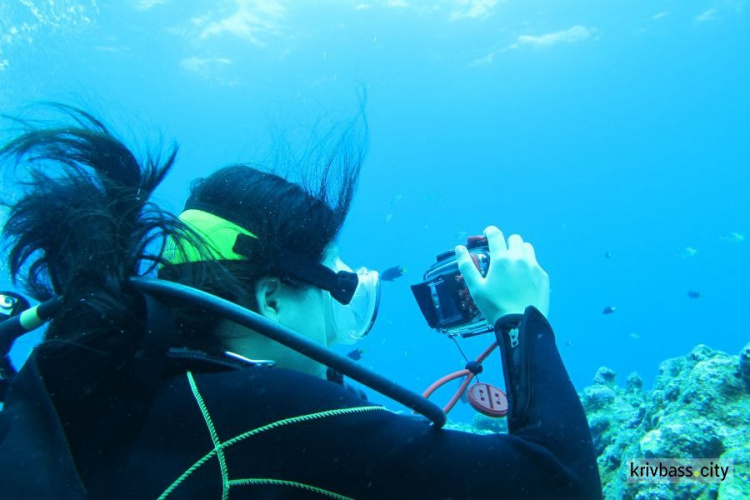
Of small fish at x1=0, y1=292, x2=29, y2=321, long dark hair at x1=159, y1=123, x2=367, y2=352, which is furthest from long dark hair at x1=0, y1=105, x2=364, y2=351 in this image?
small fish at x1=0, y1=292, x2=29, y2=321

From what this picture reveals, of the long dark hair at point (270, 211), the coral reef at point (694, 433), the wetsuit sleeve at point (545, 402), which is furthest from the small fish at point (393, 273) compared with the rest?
the wetsuit sleeve at point (545, 402)

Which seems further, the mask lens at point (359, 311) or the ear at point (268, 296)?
the mask lens at point (359, 311)

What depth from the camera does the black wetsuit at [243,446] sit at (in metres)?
1.02

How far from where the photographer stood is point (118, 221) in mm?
1354

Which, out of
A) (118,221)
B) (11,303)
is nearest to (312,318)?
(118,221)

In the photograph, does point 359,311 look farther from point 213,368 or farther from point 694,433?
point 694,433

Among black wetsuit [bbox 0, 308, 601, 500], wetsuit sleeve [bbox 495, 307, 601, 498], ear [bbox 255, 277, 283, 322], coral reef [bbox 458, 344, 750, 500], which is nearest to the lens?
black wetsuit [bbox 0, 308, 601, 500]

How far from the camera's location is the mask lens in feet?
6.27

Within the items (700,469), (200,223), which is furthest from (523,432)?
(700,469)

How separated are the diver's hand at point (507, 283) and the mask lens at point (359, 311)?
58cm

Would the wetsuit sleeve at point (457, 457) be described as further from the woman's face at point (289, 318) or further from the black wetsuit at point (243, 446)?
the woman's face at point (289, 318)

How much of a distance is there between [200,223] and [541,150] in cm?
6739

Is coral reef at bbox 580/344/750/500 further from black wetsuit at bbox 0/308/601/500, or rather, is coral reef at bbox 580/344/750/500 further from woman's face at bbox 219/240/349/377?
woman's face at bbox 219/240/349/377

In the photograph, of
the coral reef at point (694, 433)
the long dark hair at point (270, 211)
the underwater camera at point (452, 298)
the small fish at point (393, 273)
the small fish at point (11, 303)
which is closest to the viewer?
the long dark hair at point (270, 211)
